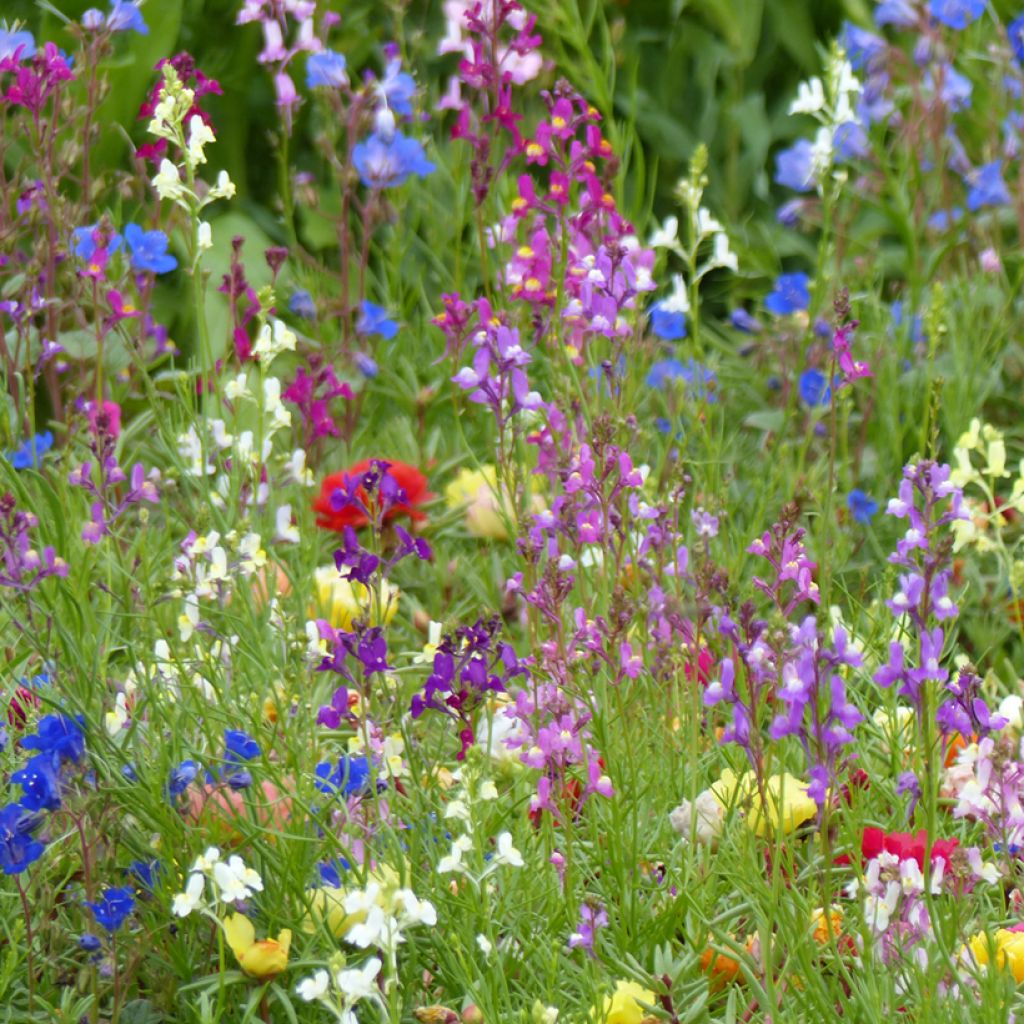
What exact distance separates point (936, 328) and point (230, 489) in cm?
103

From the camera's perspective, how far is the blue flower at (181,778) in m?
1.66

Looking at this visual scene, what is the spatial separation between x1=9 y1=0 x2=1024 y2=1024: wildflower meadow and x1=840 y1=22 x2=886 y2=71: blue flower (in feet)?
0.45

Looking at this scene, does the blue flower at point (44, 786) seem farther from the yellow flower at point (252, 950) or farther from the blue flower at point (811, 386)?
the blue flower at point (811, 386)

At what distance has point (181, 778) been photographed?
1.66 m

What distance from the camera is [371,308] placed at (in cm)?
333

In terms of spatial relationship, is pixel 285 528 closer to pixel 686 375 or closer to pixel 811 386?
pixel 686 375

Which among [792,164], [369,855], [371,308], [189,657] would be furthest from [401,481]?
[792,164]

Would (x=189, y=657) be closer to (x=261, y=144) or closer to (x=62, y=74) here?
(x=62, y=74)

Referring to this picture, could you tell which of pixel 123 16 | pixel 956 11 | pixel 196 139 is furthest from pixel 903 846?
pixel 956 11

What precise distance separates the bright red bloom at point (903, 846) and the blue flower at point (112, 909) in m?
0.75

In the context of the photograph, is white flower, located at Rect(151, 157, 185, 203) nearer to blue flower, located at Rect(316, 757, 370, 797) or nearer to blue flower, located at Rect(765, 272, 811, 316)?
blue flower, located at Rect(316, 757, 370, 797)

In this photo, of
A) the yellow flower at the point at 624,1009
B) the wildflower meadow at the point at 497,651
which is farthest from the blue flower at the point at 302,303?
the yellow flower at the point at 624,1009

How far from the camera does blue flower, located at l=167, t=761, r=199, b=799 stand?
166 centimetres

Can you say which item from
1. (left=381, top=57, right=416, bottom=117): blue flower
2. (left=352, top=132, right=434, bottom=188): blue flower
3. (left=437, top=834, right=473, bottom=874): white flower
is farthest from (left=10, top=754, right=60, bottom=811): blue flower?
(left=381, top=57, right=416, bottom=117): blue flower
